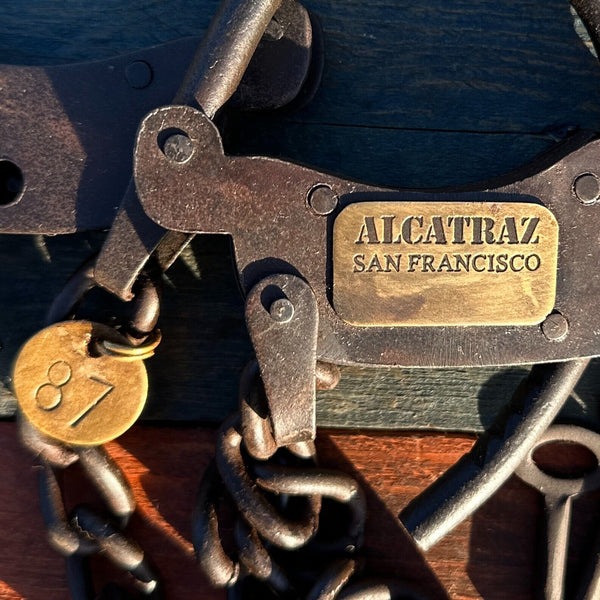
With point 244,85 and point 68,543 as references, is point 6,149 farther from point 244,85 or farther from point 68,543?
point 68,543

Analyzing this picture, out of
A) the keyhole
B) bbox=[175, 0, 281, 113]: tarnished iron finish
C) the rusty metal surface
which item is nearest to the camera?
bbox=[175, 0, 281, 113]: tarnished iron finish

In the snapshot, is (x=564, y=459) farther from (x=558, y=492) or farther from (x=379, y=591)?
(x=379, y=591)

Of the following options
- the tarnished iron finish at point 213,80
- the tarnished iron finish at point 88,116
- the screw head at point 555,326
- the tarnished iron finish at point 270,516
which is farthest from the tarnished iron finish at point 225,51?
the screw head at point 555,326

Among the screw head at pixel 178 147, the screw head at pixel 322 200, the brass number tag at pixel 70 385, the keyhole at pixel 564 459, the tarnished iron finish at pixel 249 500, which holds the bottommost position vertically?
the keyhole at pixel 564 459

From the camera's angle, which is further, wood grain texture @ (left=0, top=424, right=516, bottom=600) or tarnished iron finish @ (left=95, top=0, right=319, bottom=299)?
wood grain texture @ (left=0, top=424, right=516, bottom=600)

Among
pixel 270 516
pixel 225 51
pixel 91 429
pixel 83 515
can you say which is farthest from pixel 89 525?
pixel 225 51

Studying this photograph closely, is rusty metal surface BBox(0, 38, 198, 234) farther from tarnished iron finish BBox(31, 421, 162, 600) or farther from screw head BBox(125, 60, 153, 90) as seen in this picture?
tarnished iron finish BBox(31, 421, 162, 600)

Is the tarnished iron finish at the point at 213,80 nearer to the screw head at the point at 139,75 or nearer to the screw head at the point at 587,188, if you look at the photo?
the screw head at the point at 139,75

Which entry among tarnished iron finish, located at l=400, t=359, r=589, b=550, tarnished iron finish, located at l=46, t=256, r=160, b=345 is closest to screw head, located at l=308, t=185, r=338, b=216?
tarnished iron finish, located at l=46, t=256, r=160, b=345
